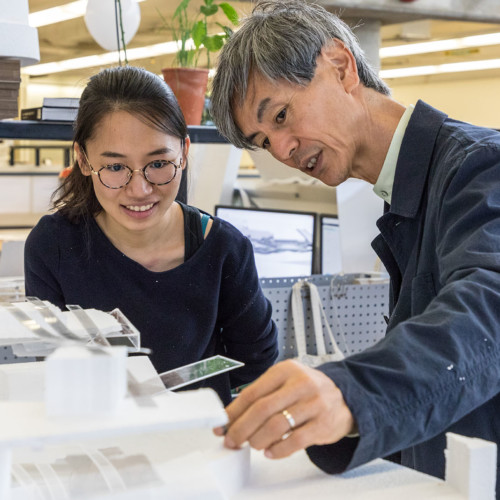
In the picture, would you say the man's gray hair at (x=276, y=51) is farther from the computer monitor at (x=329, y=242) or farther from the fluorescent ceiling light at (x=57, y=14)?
the fluorescent ceiling light at (x=57, y=14)

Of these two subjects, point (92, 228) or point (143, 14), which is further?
point (143, 14)

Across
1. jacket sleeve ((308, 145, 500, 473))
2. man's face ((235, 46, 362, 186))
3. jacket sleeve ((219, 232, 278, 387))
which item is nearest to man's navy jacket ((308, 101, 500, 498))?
jacket sleeve ((308, 145, 500, 473))

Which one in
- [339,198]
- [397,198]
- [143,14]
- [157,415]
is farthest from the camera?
[143,14]

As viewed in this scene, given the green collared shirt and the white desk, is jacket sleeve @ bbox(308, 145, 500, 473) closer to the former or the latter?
the white desk

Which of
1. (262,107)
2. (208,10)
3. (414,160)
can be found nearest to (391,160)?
(414,160)

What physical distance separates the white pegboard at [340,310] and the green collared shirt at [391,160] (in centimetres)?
94

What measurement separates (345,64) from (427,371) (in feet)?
2.12

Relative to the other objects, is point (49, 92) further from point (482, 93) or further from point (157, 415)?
point (157, 415)

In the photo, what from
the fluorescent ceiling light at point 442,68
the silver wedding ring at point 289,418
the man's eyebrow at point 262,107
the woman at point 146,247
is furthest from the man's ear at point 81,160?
the fluorescent ceiling light at point 442,68

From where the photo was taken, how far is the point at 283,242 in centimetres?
285

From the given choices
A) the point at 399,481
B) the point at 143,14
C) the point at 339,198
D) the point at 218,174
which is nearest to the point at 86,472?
the point at 399,481

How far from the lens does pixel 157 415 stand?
63 centimetres

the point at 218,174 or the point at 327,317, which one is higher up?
the point at 218,174

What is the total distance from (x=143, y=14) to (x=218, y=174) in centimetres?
720
